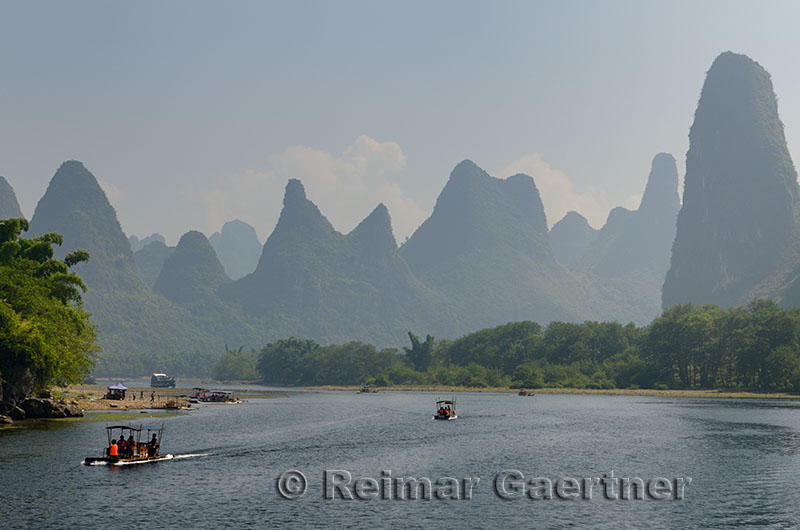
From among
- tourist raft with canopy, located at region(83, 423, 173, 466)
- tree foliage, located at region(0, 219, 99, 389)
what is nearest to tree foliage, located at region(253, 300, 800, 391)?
tree foliage, located at region(0, 219, 99, 389)

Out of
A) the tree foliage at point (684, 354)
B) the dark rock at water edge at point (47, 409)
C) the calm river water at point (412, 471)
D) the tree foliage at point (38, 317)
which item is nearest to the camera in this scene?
the calm river water at point (412, 471)

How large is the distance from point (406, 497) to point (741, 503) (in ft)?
64.4

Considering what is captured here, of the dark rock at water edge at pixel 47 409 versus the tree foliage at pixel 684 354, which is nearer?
the dark rock at water edge at pixel 47 409

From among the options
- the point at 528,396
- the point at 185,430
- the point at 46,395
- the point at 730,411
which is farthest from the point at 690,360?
the point at 46,395

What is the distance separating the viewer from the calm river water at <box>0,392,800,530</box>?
39312 millimetres

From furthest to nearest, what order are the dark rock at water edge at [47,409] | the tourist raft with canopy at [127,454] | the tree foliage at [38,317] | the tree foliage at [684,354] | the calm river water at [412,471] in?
1. the tree foliage at [684,354]
2. the dark rock at water edge at [47,409]
3. the tree foliage at [38,317]
4. the tourist raft with canopy at [127,454]
5. the calm river water at [412,471]

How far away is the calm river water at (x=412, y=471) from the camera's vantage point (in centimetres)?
3931

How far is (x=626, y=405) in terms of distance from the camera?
126000mm

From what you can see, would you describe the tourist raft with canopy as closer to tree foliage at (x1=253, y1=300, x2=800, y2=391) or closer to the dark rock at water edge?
the dark rock at water edge

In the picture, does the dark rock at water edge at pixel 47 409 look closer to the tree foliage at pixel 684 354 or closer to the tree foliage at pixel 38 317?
the tree foliage at pixel 38 317

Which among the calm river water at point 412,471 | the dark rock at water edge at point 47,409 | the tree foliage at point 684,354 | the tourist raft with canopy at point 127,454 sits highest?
the tree foliage at point 684,354

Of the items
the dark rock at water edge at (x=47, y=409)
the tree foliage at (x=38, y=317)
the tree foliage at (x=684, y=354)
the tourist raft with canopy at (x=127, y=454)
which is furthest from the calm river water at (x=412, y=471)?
the tree foliage at (x=684, y=354)

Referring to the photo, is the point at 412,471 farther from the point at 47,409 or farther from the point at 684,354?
the point at 684,354

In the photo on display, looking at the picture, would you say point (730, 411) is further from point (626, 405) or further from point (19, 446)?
point (19, 446)
